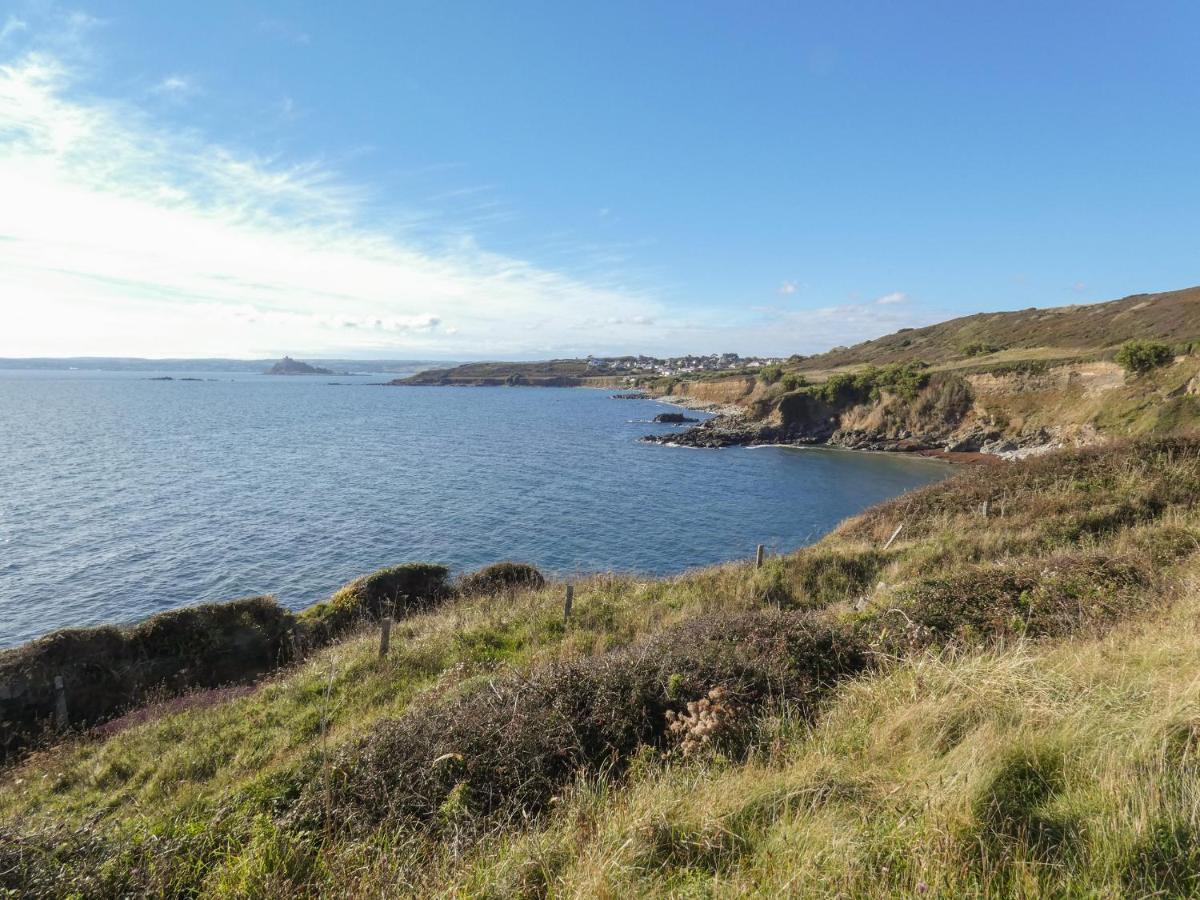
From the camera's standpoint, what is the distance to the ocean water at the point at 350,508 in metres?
26.4

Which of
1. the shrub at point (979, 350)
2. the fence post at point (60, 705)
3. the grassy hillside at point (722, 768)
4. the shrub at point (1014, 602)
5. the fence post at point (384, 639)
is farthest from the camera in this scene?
the shrub at point (979, 350)

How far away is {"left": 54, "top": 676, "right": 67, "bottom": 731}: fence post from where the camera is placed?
42.8 feet

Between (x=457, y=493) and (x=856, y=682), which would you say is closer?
(x=856, y=682)

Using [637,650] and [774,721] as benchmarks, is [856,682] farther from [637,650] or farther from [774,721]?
[637,650]

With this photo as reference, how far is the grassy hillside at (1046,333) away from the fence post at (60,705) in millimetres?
73415

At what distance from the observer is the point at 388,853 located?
15.7 ft

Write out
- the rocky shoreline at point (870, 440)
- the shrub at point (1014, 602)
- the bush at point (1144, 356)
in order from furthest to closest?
the rocky shoreline at point (870, 440) → the bush at point (1144, 356) → the shrub at point (1014, 602)

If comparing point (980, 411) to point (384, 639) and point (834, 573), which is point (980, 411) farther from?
point (384, 639)

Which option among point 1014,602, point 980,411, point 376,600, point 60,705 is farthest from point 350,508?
point 980,411

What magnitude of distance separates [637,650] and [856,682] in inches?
116

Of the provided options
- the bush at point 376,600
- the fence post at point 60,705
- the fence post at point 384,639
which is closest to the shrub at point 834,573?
the fence post at point 384,639

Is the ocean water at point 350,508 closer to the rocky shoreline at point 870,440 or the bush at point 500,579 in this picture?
the rocky shoreline at point 870,440

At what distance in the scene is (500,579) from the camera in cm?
2034

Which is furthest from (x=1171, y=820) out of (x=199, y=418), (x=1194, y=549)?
(x=199, y=418)
